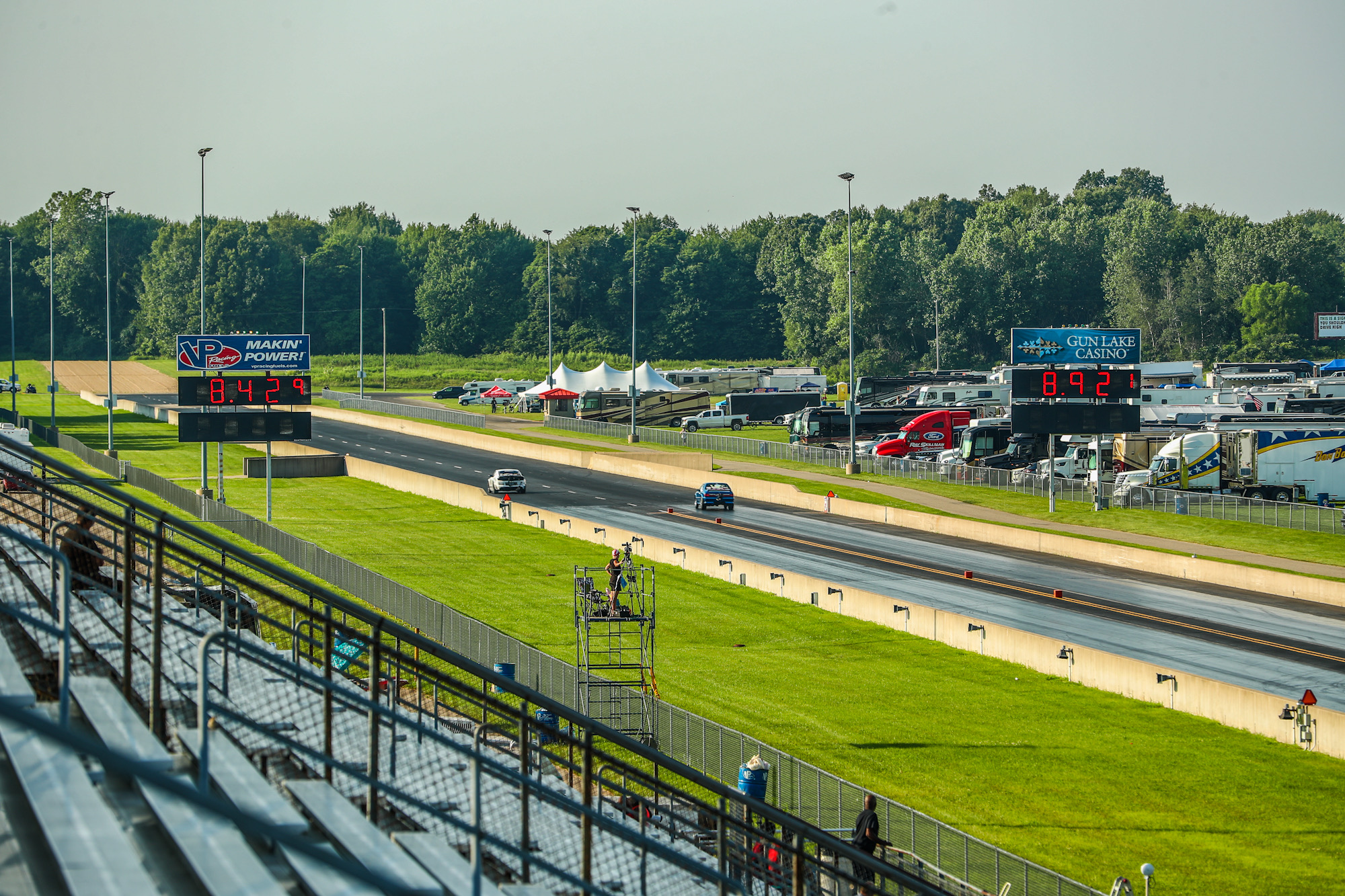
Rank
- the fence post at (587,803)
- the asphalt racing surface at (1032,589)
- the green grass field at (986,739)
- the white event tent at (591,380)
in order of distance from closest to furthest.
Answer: the fence post at (587,803), the green grass field at (986,739), the asphalt racing surface at (1032,589), the white event tent at (591,380)

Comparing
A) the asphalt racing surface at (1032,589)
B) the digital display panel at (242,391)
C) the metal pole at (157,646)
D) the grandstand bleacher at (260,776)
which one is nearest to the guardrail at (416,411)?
the asphalt racing surface at (1032,589)

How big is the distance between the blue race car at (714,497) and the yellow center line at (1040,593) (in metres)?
1.67

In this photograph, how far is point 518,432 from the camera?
298ft

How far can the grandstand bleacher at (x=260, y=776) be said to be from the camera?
6566 mm

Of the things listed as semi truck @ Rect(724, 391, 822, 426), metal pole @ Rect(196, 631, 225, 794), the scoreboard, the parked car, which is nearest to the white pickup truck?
semi truck @ Rect(724, 391, 822, 426)

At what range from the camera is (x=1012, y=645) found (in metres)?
33.0

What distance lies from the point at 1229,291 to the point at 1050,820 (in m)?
136

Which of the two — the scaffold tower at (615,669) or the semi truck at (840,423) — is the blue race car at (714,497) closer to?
the semi truck at (840,423)

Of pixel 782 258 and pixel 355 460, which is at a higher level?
pixel 782 258

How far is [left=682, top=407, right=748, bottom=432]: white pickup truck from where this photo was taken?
92.9 meters

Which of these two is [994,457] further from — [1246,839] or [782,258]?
[782,258]

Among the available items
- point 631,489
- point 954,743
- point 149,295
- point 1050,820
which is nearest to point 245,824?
point 1050,820

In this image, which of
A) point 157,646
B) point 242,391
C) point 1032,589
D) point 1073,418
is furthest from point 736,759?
point 1073,418

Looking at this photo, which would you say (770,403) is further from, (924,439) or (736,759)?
(736,759)
